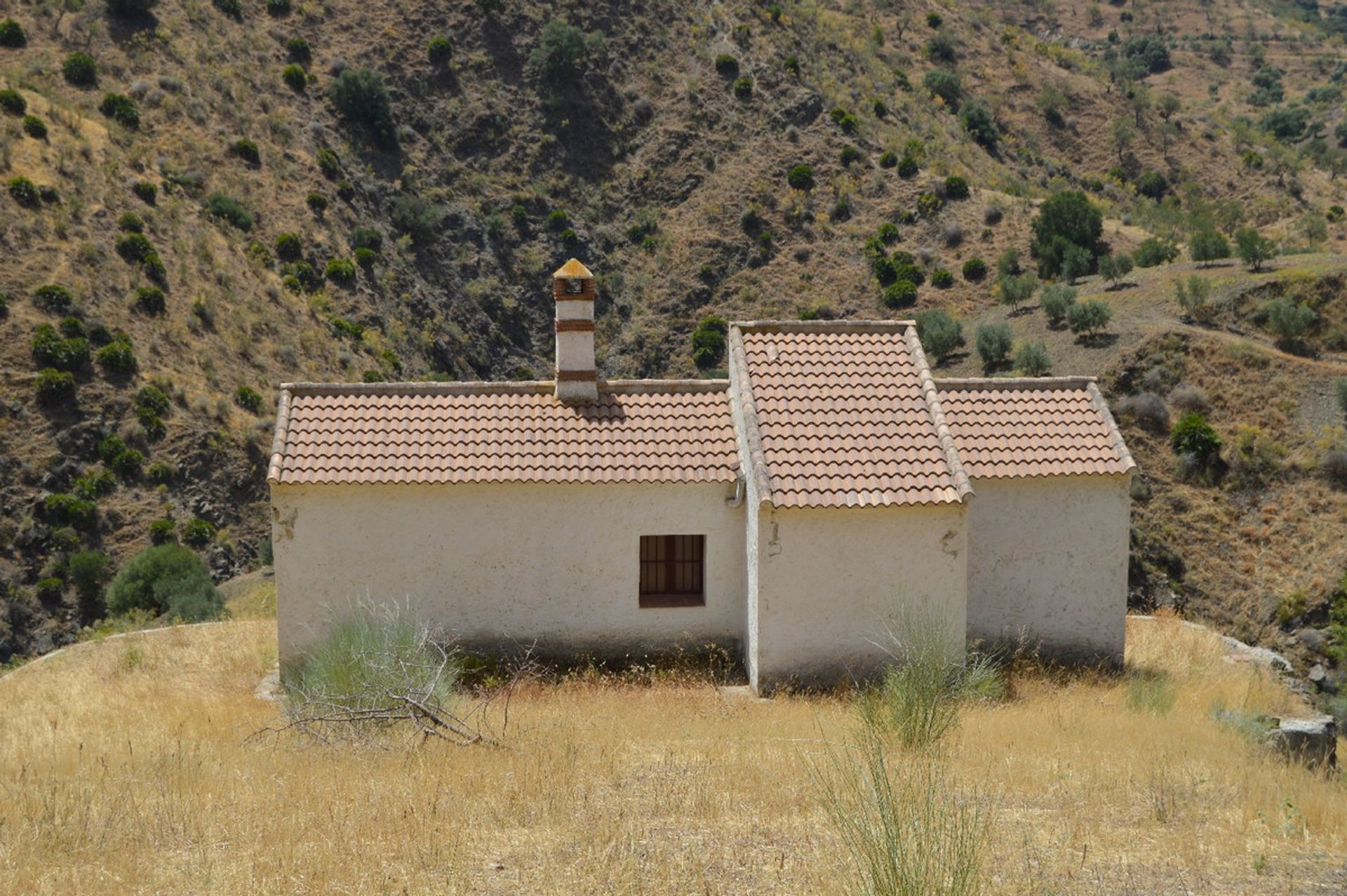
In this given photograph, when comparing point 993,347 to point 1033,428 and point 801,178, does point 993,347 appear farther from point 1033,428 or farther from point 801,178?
point 1033,428

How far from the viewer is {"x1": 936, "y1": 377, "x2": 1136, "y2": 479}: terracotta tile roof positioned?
52.5 feet

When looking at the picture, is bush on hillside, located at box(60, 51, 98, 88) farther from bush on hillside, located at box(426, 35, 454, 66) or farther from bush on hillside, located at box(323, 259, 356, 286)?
bush on hillside, located at box(426, 35, 454, 66)

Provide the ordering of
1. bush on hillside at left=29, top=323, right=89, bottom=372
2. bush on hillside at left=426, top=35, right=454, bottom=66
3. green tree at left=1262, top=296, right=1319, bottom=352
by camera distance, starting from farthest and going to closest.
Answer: bush on hillside at left=426, top=35, right=454, bottom=66 < green tree at left=1262, top=296, right=1319, bottom=352 < bush on hillside at left=29, top=323, right=89, bottom=372

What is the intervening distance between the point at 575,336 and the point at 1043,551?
6844mm

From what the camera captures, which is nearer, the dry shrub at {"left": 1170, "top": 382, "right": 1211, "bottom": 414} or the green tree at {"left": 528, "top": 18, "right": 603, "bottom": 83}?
the dry shrub at {"left": 1170, "top": 382, "right": 1211, "bottom": 414}

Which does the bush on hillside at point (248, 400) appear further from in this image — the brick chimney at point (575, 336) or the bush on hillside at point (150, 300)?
the brick chimney at point (575, 336)

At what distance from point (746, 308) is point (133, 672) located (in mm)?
31679

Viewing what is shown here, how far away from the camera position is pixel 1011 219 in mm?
46938

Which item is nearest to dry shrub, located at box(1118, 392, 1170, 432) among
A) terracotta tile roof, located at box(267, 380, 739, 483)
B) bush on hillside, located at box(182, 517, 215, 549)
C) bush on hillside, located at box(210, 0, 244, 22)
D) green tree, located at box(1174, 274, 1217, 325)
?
green tree, located at box(1174, 274, 1217, 325)

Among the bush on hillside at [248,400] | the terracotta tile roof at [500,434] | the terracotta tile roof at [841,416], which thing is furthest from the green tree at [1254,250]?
the bush on hillside at [248,400]

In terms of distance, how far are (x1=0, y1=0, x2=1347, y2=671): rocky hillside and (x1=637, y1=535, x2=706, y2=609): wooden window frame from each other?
50.3 feet

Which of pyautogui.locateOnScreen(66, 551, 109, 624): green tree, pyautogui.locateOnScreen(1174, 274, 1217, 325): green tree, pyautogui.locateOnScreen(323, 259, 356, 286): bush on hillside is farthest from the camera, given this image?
pyautogui.locateOnScreen(323, 259, 356, 286): bush on hillside

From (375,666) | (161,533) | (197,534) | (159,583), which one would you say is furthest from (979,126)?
(375,666)

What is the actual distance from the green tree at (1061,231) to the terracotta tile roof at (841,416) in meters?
27.7
